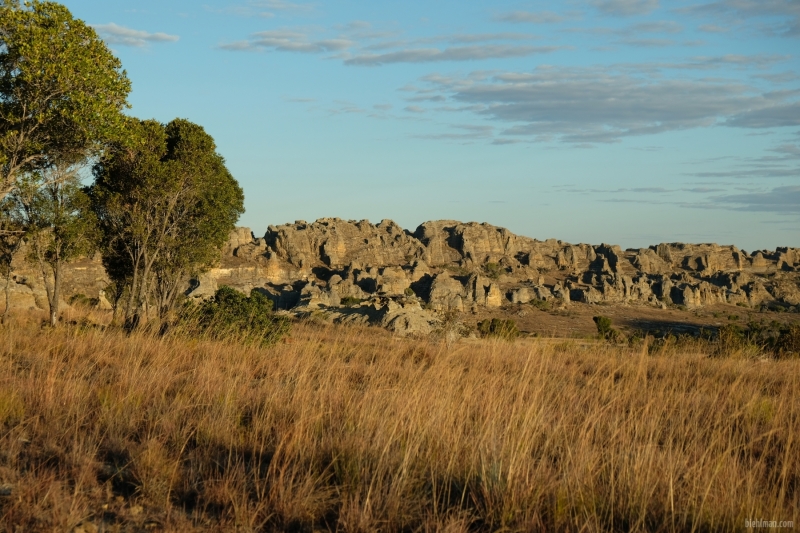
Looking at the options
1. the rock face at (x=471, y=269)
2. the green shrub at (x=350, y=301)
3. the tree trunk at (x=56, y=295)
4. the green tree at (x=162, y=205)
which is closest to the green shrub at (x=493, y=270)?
the rock face at (x=471, y=269)

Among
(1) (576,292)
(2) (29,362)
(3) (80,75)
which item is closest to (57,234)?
(3) (80,75)

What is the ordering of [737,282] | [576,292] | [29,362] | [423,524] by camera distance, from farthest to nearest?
[737,282] → [576,292] → [29,362] → [423,524]

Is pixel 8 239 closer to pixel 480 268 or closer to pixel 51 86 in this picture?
pixel 51 86

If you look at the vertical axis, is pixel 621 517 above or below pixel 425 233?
below

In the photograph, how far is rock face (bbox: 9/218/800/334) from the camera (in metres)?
98.8

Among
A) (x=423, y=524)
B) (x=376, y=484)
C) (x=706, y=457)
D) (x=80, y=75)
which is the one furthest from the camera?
(x=80, y=75)

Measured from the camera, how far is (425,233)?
146625 millimetres

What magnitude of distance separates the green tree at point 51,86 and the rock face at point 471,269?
170 feet

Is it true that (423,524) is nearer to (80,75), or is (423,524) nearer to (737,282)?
(80,75)

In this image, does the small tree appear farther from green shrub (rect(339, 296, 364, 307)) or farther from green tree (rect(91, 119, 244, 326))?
green shrub (rect(339, 296, 364, 307))

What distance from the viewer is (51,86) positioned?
13.2m

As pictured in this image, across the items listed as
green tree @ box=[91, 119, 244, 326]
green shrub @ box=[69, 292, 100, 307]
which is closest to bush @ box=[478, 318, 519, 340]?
green tree @ box=[91, 119, 244, 326]

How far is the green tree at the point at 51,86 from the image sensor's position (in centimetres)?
1293

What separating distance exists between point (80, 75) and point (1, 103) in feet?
6.80
